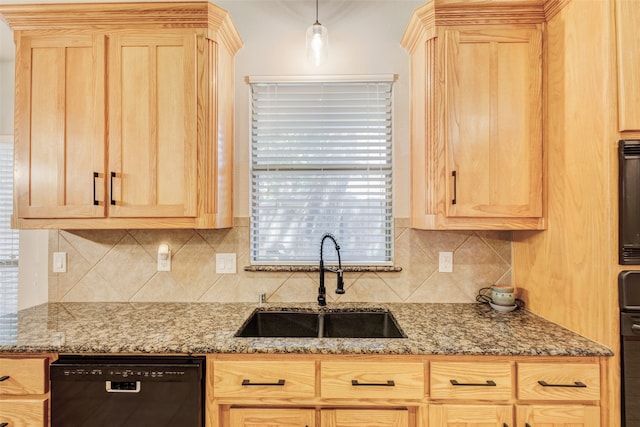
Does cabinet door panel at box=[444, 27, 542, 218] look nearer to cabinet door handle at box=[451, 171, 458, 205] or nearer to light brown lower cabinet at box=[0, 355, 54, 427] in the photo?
cabinet door handle at box=[451, 171, 458, 205]

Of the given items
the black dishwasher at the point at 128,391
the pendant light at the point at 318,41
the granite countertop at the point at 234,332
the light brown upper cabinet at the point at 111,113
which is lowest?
the black dishwasher at the point at 128,391

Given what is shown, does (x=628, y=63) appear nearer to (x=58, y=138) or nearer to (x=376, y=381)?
(x=376, y=381)

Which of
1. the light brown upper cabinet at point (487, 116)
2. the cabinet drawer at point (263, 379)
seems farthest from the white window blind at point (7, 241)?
the light brown upper cabinet at point (487, 116)

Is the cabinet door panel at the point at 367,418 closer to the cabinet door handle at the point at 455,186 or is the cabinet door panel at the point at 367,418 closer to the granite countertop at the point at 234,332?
the granite countertop at the point at 234,332

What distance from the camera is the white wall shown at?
6.35 ft

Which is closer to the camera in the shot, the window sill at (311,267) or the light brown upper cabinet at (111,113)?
the light brown upper cabinet at (111,113)

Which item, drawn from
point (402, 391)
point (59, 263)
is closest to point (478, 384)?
point (402, 391)

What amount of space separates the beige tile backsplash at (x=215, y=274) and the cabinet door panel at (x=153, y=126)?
0.40 metres

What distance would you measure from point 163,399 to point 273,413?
1.45 ft

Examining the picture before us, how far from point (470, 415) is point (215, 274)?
4.80 feet

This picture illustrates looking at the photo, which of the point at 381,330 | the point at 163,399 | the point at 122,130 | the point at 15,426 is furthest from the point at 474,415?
the point at 122,130

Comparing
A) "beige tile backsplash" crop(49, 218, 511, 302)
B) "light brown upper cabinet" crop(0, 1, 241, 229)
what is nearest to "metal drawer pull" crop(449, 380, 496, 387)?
"beige tile backsplash" crop(49, 218, 511, 302)

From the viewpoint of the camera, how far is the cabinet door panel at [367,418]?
4.12ft

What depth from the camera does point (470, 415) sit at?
4.08ft
